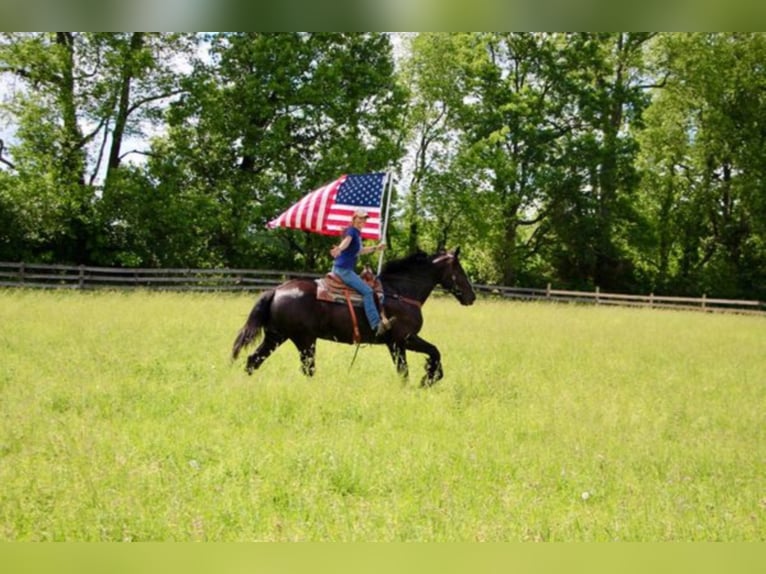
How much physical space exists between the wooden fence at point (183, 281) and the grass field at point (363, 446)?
10521mm

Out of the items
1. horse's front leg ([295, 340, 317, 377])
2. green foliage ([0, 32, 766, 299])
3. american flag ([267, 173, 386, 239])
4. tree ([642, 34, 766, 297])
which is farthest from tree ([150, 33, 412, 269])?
horse's front leg ([295, 340, 317, 377])

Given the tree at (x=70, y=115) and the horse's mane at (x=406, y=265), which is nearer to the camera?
the horse's mane at (x=406, y=265)

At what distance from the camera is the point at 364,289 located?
7.46 m

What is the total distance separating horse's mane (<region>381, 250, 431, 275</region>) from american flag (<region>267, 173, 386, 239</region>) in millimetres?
571

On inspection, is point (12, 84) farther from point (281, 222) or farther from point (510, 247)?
point (510, 247)

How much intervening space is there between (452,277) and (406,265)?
661 millimetres

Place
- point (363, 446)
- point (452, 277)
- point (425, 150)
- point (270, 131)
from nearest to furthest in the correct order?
point (363, 446), point (452, 277), point (270, 131), point (425, 150)

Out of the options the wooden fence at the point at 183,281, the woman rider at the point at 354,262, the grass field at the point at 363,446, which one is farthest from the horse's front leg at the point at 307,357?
the wooden fence at the point at 183,281

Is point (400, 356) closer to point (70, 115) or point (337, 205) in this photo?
point (337, 205)

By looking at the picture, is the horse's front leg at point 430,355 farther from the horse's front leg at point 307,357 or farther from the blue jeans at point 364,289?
the horse's front leg at point 307,357

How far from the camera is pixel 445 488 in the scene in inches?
167

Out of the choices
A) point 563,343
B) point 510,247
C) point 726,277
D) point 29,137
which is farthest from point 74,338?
point 726,277

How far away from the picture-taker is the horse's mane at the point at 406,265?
322 inches

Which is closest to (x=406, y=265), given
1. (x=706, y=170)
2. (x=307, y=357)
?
(x=307, y=357)
